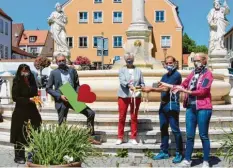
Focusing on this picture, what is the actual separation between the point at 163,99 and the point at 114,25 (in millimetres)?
43774

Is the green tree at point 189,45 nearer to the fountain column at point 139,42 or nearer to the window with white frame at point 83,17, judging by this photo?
the window with white frame at point 83,17

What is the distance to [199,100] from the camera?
21.9 feet

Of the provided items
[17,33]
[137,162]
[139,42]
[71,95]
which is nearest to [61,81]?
[71,95]

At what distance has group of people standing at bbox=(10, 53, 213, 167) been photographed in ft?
22.0

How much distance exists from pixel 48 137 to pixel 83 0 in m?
46.6

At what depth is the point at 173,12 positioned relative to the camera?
50094mm

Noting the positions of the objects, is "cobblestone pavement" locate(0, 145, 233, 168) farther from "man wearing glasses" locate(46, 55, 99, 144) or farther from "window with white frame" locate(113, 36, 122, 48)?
"window with white frame" locate(113, 36, 122, 48)

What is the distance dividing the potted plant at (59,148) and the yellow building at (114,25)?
4413 cm

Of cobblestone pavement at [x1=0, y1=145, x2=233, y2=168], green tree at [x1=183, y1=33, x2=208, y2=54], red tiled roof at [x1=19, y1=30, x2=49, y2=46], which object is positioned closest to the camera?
cobblestone pavement at [x1=0, y1=145, x2=233, y2=168]

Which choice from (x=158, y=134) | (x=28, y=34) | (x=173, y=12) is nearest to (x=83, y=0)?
(x=173, y=12)

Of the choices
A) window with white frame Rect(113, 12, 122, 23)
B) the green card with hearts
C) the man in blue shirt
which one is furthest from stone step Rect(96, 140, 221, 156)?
window with white frame Rect(113, 12, 122, 23)

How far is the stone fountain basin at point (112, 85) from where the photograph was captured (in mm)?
10539

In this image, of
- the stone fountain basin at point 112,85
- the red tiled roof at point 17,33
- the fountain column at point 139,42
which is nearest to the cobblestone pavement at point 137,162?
the stone fountain basin at point 112,85

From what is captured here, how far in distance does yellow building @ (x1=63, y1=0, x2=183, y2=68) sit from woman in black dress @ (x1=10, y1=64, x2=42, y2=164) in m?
42.8
